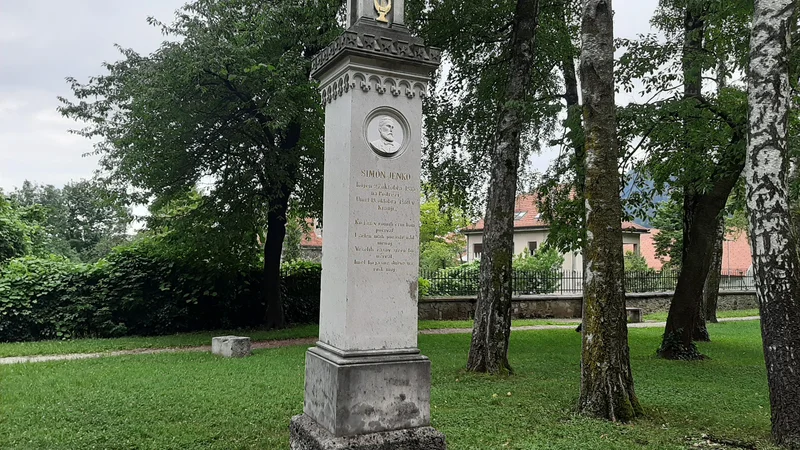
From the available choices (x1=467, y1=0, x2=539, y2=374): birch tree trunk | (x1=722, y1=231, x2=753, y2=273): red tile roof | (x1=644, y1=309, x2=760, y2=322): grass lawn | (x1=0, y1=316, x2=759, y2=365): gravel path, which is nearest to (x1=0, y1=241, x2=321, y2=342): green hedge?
(x1=0, y1=316, x2=759, y2=365): gravel path

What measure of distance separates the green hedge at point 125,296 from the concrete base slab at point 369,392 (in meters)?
12.9

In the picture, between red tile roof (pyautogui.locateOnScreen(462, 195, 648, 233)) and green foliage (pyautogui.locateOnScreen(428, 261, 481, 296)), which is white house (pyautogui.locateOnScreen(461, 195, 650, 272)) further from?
green foliage (pyautogui.locateOnScreen(428, 261, 481, 296))

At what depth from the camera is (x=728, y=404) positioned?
7801 millimetres

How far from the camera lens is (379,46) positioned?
5.14 metres

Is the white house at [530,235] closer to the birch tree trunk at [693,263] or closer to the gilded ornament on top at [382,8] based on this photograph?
the birch tree trunk at [693,263]

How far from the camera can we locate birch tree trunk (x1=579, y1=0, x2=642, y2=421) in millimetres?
6848

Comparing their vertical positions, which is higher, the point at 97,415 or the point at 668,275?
the point at 668,275

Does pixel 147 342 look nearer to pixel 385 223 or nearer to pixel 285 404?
pixel 285 404

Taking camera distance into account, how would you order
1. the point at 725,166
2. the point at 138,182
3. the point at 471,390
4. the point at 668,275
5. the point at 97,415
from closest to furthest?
the point at 97,415, the point at 471,390, the point at 725,166, the point at 138,182, the point at 668,275

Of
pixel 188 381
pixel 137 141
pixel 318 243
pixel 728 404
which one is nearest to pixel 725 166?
pixel 728 404

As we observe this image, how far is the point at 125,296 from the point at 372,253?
44.8ft

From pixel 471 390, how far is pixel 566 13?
1019 cm

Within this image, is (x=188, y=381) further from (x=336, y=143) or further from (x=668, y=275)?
(x=668, y=275)

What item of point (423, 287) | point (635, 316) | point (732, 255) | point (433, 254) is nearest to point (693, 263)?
point (423, 287)
